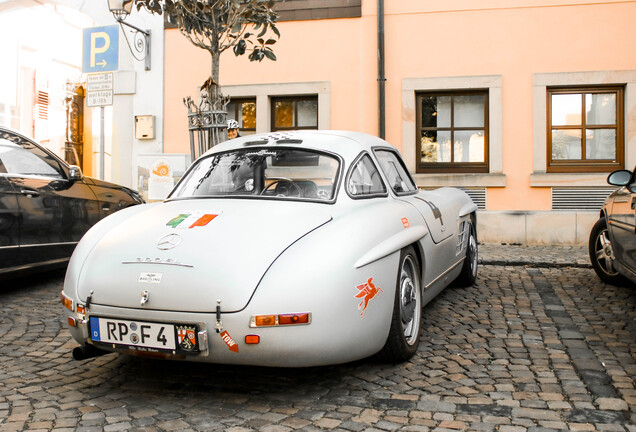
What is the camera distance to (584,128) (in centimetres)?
1035

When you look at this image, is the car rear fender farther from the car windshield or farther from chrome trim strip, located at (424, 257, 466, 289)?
chrome trim strip, located at (424, 257, 466, 289)

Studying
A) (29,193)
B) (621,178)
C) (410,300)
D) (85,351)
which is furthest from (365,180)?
(29,193)

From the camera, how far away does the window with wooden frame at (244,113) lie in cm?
1139

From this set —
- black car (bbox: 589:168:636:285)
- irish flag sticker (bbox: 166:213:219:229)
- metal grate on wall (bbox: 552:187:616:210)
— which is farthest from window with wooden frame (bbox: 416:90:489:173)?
irish flag sticker (bbox: 166:213:219:229)

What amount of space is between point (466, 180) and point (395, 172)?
232 inches

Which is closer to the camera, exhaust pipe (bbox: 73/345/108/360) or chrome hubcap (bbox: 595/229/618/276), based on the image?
exhaust pipe (bbox: 73/345/108/360)

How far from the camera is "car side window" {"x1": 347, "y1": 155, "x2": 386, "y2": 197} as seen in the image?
3.94 meters

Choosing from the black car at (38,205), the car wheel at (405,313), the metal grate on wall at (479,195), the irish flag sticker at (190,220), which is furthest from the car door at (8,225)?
the metal grate on wall at (479,195)

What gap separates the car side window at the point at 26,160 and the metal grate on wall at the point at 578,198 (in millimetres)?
7377

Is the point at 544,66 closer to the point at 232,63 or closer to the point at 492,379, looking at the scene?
the point at 232,63

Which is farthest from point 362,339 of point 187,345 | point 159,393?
point 159,393

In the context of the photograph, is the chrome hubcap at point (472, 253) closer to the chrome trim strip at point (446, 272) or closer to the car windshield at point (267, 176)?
the chrome trim strip at point (446, 272)

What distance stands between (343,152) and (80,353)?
Result: 195cm

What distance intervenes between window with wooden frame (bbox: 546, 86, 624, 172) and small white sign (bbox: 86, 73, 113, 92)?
7018mm
